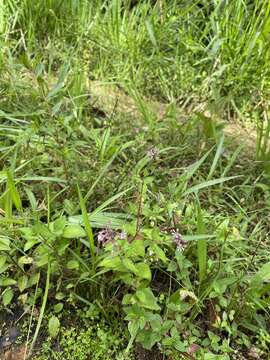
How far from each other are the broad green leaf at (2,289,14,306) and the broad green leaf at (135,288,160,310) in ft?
1.37

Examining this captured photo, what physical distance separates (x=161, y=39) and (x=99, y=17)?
37 cm

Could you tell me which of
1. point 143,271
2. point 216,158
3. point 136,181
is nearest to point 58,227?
point 143,271

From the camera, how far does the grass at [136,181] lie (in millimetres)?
1283

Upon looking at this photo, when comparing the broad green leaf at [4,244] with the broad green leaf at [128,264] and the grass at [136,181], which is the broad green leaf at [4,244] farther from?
the broad green leaf at [128,264]

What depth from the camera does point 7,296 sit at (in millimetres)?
1330

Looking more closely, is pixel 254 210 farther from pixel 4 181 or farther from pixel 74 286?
pixel 4 181

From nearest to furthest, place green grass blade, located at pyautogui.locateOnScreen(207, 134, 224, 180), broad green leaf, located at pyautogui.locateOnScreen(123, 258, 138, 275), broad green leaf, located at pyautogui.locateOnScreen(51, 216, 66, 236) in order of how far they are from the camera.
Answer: broad green leaf, located at pyautogui.locateOnScreen(123, 258, 138, 275)
broad green leaf, located at pyautogui.locateOnScreen(51, 216, 66, 236)
green grass blade, located at pyautogui.locateOnScreen(207, 134, 224, 180)

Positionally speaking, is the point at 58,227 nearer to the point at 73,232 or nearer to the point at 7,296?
the point at 73,232

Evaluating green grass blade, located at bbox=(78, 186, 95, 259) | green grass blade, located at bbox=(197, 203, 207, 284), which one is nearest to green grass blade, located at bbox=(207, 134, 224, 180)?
green grass blade, located at bbox=(197, 203, 207, 284)

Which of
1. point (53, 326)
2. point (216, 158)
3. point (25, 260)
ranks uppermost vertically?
point (216, 158)

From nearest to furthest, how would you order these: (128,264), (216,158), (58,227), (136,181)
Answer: (128,264) < (58,227) < (136,181) < (216,158)

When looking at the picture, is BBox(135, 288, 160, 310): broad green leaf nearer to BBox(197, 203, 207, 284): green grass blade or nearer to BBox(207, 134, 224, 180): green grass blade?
BBox(197, 203, 207, 284): green grass blade

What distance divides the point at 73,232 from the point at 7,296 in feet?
1.02

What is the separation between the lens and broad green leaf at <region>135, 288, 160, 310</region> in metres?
1.17
